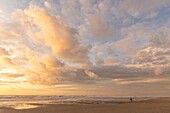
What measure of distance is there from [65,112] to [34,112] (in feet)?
15.6

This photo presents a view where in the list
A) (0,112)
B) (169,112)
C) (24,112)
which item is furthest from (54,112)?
(169,112)

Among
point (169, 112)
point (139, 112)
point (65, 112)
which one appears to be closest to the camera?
point (169, 112)

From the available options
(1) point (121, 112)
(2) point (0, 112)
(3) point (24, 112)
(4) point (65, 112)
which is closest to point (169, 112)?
(1) point (121, 112)

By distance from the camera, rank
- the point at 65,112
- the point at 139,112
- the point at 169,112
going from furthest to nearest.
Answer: the point at 65,112 < the point at 139,112 < the point at 169,112

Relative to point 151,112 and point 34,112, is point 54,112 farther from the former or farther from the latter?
point 151,112

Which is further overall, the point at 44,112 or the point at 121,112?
the point at 44,112

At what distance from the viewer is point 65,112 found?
3497 centimetres

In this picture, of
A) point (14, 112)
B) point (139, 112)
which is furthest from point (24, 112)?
point (139, 112)

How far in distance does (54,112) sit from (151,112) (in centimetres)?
1384

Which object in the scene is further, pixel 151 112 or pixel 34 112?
pixel 34 112

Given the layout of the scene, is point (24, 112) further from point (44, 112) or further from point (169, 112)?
point (169, 112)

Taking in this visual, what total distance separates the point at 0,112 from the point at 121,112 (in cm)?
1817

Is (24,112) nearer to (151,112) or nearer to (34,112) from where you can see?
(34,112)

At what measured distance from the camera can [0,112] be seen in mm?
36219
